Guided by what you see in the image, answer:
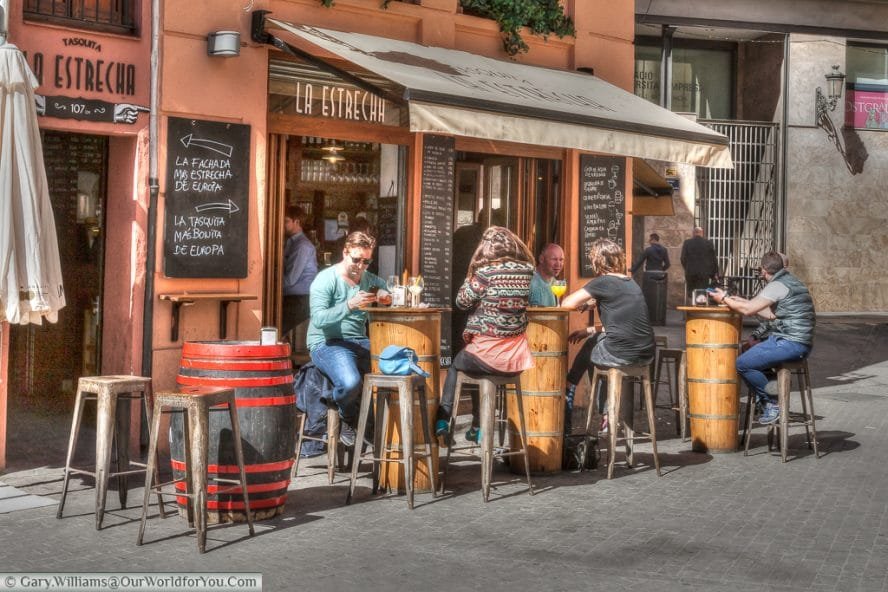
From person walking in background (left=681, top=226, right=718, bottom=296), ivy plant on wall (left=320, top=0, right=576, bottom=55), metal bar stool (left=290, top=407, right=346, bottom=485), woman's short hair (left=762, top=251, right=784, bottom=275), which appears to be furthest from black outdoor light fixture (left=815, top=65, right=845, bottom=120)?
metal bar stool (left=290, top=407, right=346, bottom=485)

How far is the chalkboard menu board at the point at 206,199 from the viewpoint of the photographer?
8875 mm

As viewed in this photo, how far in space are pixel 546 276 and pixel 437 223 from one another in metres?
1.52

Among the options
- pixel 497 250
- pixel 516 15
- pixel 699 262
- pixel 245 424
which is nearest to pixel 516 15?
pixel 516 15

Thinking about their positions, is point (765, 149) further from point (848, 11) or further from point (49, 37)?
Answer: point (49, 37)

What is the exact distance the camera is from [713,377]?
9.54m

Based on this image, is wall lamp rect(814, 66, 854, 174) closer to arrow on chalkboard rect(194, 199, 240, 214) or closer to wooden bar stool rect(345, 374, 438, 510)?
arrow on chalkboard rect(194, 199, 240, 214)

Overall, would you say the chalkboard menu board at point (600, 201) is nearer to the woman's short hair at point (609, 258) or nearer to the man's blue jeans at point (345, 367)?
the woman's short hair at point (609, 258)

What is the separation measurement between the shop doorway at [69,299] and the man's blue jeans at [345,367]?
7.90ft

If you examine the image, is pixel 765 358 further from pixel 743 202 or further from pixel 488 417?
pixel 743 202

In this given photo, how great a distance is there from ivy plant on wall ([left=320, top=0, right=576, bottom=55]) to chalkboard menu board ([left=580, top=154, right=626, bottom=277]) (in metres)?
1.42

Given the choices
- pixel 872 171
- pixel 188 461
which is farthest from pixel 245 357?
pixel 872 171

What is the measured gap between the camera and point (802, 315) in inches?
380

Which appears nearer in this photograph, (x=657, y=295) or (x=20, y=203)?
(x=20, y=203)

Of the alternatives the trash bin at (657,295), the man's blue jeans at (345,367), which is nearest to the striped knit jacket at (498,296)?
the man's blue jeans at (345,367)
